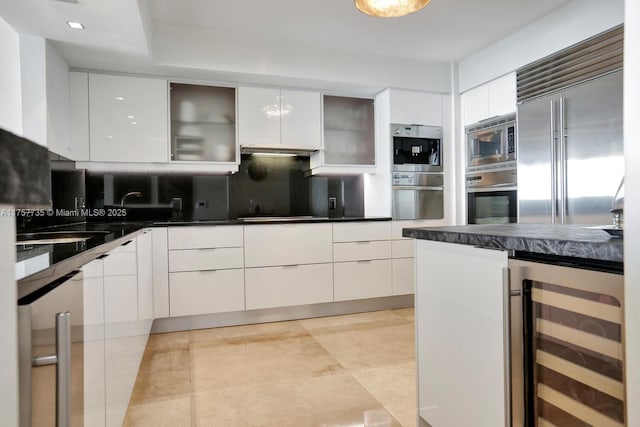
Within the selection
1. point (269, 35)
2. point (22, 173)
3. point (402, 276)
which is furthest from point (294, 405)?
point (269, 35)

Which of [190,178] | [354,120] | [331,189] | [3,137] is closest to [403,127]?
[354,120]

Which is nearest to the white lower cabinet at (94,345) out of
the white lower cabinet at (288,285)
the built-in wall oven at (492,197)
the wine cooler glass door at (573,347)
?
the wine cooler glass door at (573,347)

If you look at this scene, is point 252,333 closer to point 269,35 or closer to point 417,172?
point 417,172

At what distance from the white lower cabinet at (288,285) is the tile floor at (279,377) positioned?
0.23m

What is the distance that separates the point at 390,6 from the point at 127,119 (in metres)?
2.34

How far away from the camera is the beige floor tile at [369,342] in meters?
2.57

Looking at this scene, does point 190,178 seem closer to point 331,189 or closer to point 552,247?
point 331,189

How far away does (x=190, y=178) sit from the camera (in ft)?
12.5

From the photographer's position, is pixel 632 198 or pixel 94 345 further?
pixel 94 345

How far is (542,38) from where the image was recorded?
10.7ft

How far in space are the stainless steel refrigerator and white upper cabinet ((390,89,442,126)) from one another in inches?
35.0

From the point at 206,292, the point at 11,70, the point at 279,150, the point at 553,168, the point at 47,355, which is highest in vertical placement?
the point at 11,70

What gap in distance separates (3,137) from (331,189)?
13.0 feet

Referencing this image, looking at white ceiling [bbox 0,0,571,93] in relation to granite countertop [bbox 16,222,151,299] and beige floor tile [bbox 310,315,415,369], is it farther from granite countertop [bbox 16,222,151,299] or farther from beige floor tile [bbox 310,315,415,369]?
beige floor tile [bbox 310,315,415,369]
